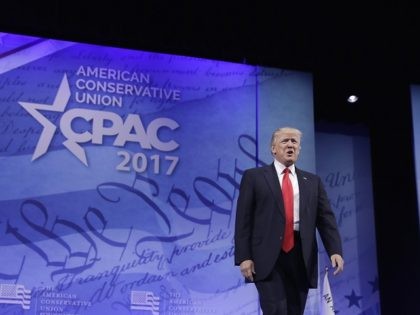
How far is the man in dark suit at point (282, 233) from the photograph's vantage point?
9.91 feet

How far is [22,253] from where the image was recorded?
15.6 ft

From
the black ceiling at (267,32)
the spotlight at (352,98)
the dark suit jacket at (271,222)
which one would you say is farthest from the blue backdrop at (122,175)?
the dark suit jacket at (271,222)

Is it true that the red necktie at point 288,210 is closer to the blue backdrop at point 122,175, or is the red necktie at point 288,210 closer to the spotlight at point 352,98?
the blue backdrop at point 122,175

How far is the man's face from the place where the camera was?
3.19 metres

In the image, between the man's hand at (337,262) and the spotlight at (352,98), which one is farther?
the spotlight at (352,98)

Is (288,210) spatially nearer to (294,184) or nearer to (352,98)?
(294,184)

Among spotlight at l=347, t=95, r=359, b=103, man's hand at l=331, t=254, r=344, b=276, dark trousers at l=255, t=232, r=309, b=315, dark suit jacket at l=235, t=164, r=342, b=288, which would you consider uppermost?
spotlight at l=347, t=95, r=359, b=103

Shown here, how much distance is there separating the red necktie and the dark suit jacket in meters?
0.03

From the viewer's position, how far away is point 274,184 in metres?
3.16

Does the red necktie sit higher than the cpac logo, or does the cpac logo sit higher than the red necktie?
the cpac logo

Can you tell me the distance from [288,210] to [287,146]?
29 cm

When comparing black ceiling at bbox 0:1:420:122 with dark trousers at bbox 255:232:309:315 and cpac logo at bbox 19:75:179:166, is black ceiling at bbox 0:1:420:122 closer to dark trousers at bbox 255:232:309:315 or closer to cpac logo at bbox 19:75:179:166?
cpac logo at bbox 19:75:179:166

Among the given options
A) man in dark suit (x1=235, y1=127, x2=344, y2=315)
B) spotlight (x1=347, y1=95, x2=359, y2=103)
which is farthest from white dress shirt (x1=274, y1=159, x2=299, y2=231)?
spotlight (x1=347, y1=95, x2=359, y2=103)

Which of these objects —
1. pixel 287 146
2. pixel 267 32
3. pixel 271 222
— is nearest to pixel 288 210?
pixel 271 222
